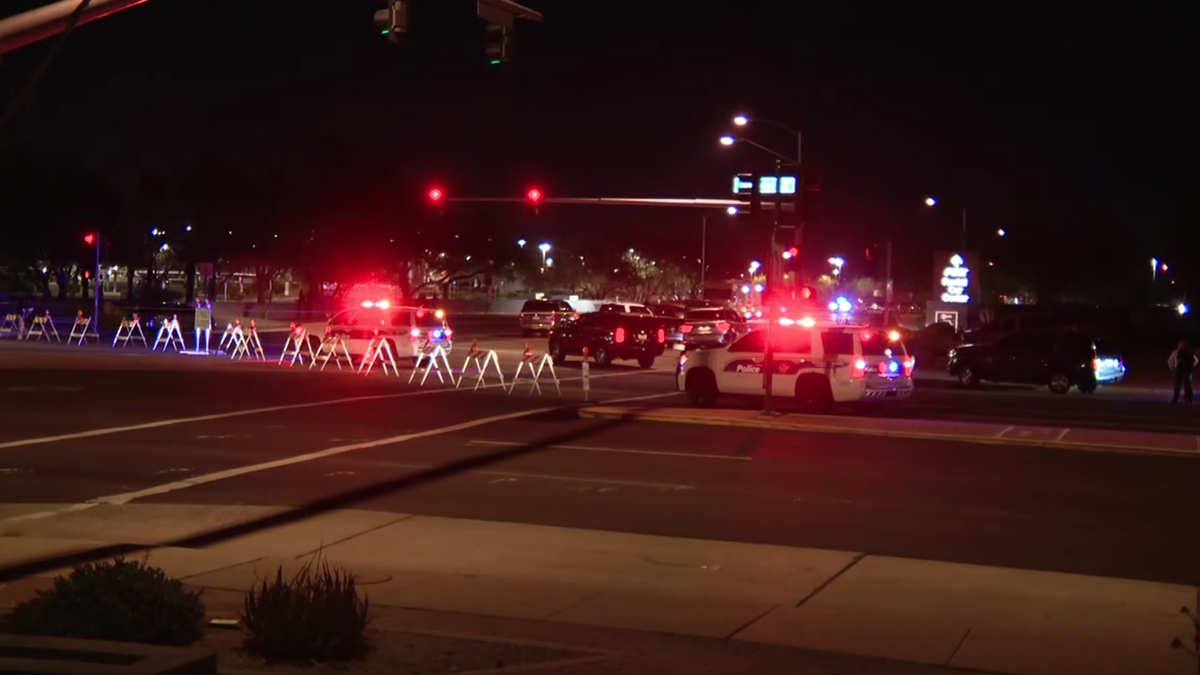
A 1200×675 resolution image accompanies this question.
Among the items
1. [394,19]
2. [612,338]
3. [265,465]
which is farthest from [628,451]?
[612,338]

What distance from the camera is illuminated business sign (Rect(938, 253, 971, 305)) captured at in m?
61.8

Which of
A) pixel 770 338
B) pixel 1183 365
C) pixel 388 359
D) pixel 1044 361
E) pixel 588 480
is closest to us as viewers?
pixel 588 480

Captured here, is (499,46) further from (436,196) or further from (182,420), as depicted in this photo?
(436,196)

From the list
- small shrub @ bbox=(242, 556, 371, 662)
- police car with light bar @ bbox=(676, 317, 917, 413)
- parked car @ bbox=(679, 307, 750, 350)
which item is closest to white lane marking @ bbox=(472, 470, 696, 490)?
small shrub @ bbox=(242, 556, 371, 662)

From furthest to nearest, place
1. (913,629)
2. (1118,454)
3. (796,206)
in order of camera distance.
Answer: (796,206) < (1118,454) < (913,629)

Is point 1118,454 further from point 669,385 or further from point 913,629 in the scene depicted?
point 669,385

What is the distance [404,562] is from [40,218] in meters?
86.6

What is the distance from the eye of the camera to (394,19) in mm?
15461

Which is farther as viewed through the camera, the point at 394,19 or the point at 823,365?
the point at 823,365

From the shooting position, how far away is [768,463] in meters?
17.5

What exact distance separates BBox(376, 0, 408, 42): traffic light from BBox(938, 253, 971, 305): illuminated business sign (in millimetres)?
49727

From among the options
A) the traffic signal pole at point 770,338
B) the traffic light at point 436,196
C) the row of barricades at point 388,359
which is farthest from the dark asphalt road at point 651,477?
the traffic light at point 436,196

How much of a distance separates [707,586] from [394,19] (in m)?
8.20

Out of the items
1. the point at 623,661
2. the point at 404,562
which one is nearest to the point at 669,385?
the point at 404,562
